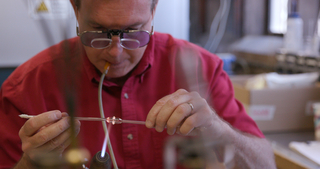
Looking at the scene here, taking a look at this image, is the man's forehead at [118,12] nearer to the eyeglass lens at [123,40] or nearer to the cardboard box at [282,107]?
the eyeglass lens at [123,40]

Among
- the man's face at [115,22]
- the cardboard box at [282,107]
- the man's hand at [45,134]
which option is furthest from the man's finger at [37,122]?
the cardboard box at [282,107]

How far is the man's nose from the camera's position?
0.68 m

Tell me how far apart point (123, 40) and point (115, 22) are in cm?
4

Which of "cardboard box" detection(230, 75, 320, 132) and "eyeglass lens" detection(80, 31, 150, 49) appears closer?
"eyeglass lens" detection(80, 31, 150, 49)

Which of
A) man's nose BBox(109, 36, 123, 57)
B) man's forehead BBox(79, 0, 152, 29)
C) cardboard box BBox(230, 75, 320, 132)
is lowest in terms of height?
cardboard box BBox(230, 75, 320, 132)

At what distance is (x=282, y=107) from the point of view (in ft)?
4.45

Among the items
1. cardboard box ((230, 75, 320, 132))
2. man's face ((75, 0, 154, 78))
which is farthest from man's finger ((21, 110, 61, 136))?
cardboard box ((230, 75, 320, 132))

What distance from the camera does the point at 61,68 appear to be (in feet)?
1.31

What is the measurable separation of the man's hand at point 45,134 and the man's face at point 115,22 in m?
0.17

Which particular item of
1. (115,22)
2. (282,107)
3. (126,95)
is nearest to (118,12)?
(115,22)

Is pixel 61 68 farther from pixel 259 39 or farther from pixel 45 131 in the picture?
pixel 259 39

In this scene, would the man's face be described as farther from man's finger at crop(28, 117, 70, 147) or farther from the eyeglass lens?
man's finger at crop(28, 117, 70, 147)

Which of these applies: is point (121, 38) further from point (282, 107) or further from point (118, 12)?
point (282, 107)

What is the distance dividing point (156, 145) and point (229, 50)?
2.15 m
